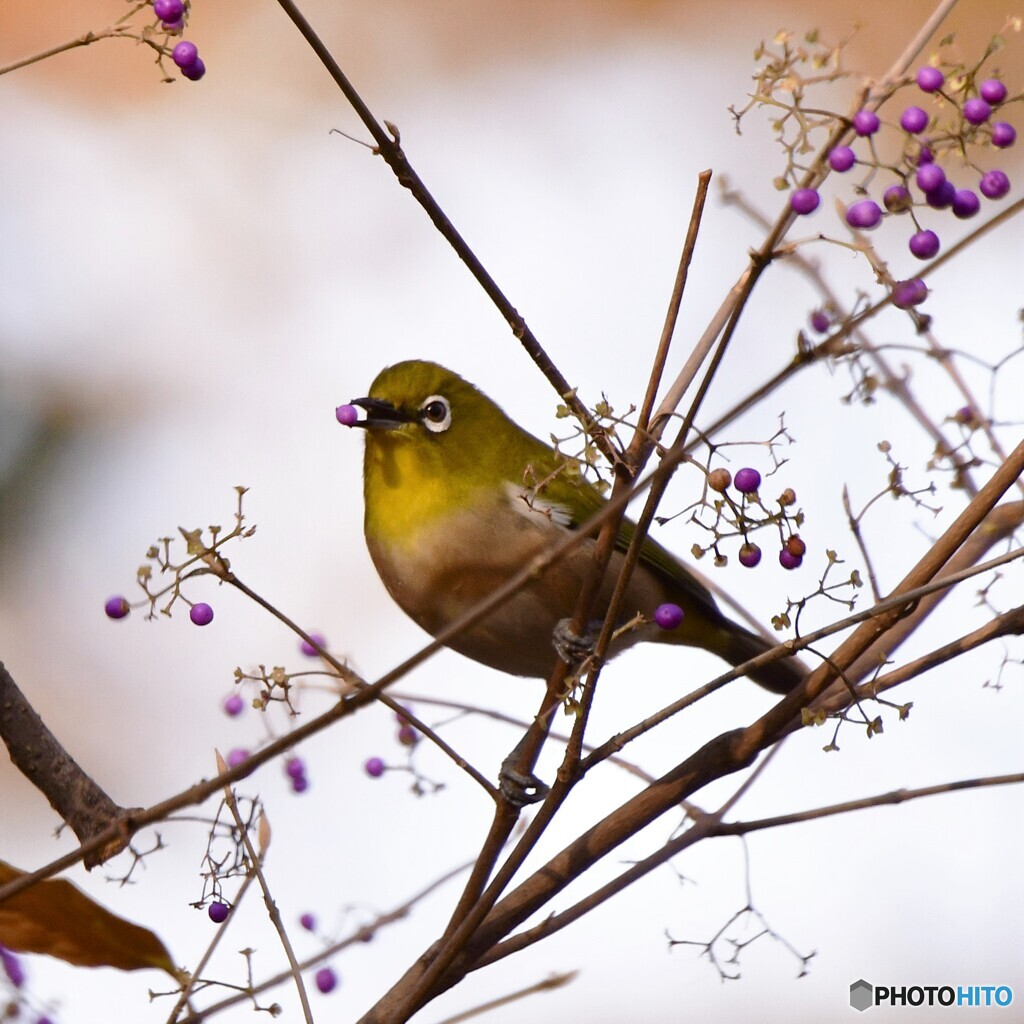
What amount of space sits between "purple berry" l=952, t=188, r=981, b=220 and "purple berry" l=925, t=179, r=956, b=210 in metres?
0.03

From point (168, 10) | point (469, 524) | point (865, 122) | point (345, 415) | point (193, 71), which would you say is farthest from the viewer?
point (469, 524)

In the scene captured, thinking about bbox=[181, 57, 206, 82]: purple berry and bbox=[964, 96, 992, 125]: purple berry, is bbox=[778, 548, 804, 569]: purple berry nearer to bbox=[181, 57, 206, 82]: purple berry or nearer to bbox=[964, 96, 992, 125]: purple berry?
bbox=[964, 96, 992, 125]: purple berry

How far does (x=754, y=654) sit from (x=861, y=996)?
1711mm

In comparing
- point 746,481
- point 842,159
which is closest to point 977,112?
point 842,159

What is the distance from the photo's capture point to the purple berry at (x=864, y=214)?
5.49ft

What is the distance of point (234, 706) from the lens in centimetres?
292

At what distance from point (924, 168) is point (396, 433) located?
2.34 meters

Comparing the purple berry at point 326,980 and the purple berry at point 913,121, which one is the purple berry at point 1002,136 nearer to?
the purple berry at point 913,121

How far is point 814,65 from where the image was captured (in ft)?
5.58

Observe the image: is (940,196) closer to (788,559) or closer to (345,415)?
(788,559)

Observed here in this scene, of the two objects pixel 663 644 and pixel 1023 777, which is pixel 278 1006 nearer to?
pixel 1023 777

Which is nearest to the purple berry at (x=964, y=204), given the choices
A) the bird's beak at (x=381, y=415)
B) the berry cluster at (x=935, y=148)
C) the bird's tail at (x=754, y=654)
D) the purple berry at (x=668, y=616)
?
the berry cluster at (x=935, y=148)

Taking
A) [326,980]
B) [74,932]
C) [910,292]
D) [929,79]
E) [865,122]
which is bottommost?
[74,932]

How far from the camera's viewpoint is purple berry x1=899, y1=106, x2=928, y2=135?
1.73 m
